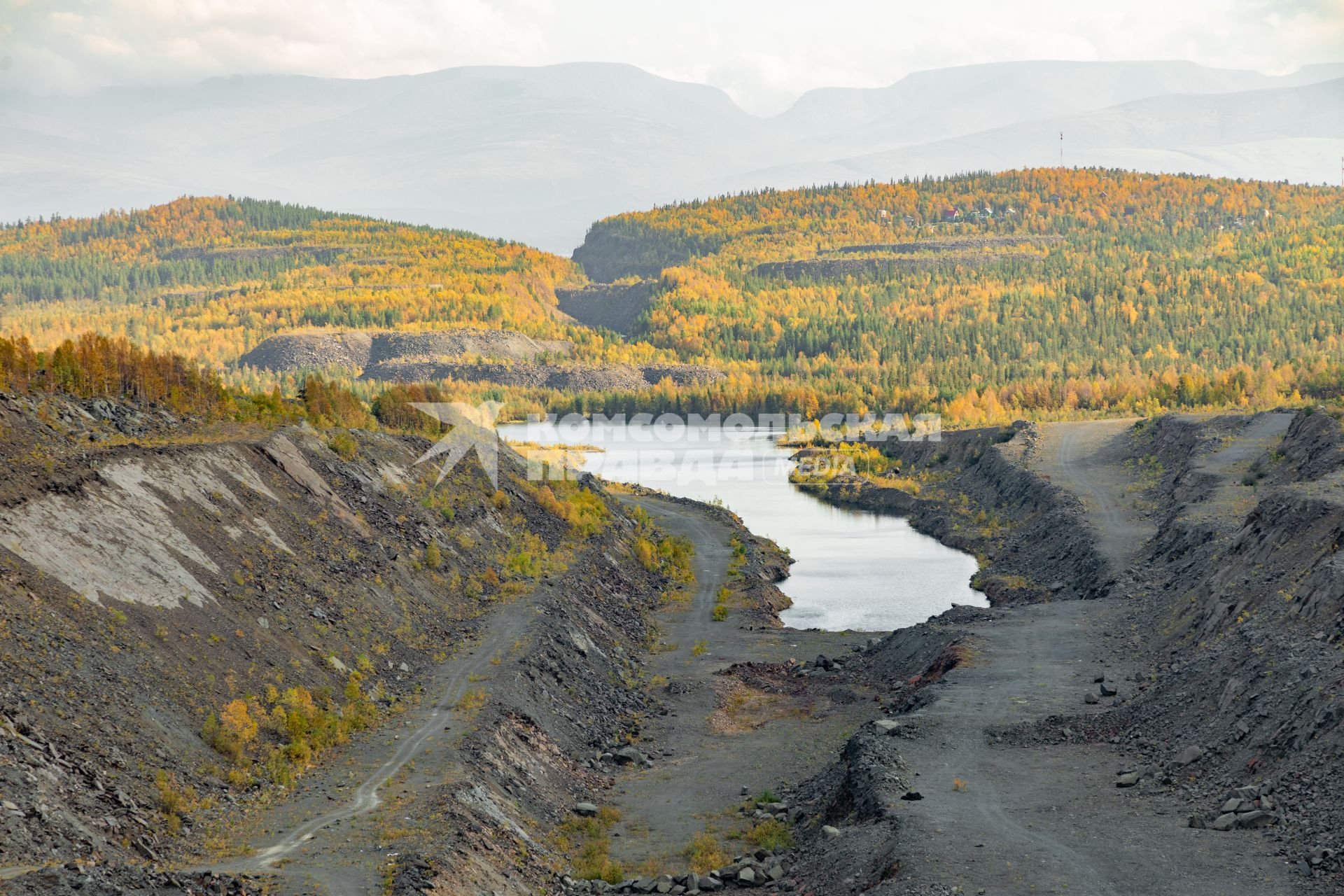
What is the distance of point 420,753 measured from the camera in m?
39.2

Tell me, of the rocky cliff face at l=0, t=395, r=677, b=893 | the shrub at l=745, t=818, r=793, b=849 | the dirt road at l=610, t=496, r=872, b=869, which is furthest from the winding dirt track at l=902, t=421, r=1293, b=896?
the rocky cliff face at l=0, t=395, r=677, b=893

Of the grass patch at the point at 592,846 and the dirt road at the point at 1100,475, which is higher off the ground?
the dirt road at the point at 1100,475

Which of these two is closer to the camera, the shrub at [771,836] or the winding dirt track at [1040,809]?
the winding dirt track at [1040,809]

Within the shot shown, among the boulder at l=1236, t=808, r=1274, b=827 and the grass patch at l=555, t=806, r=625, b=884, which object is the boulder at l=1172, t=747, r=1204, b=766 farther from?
the grass patch at l=555, t=806, r=625, b=884

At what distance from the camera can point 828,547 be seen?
113m

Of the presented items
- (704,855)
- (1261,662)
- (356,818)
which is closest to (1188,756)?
(1261,662)

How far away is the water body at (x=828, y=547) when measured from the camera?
85.2m

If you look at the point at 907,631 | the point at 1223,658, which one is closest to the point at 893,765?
the point at 1223,658

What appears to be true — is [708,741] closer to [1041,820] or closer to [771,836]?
[771,836]

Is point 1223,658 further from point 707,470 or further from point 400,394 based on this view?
point 707,470

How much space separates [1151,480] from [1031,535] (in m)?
14.8

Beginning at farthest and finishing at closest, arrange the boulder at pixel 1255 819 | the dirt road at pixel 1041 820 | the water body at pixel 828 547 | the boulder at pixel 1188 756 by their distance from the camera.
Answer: the water body at pixel 828 547, the boulder at pixel 1188 756, the boulder at pixel 1255 819, the dirt road at pixel 1041 820

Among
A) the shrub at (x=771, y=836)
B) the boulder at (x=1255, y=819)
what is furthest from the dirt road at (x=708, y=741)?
the boulder at (x=1255, y=819)

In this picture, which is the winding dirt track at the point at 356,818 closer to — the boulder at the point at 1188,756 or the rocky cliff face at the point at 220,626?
the rocky cliff face at the point at 220,626
